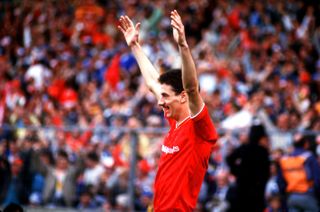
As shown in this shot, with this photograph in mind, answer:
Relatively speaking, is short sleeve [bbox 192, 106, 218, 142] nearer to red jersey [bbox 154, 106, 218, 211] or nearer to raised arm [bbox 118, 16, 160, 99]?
red jersey [bbox 154, 106, 218, 211]

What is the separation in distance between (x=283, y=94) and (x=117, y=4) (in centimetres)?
862

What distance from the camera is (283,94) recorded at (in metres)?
14.8

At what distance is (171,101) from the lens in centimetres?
632

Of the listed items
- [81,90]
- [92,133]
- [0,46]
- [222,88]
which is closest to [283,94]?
[222,88]

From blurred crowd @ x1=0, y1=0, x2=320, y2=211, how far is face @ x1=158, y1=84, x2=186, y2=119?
2341 mm

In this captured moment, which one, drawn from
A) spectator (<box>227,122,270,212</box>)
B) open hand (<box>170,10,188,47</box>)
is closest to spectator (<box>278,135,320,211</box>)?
spectator (<box>227,122,270,212</box>)

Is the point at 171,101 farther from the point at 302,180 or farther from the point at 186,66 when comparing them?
the point at 302,180

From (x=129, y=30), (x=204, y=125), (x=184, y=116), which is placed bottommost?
(x=204, y=125)

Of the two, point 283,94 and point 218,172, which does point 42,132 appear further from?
point 283,94

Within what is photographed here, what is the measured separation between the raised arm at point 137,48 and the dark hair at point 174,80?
0.51 metres

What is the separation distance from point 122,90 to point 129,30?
379 inches

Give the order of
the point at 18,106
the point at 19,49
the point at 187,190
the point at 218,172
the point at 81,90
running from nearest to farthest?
1. the point at 187,190
2. the point at 218,172
3. the point at 18,106
4. the point at 81,90
5. the point at 19,49

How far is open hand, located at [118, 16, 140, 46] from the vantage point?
702 cm

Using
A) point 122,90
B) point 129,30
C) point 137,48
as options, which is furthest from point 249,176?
point 122,90
